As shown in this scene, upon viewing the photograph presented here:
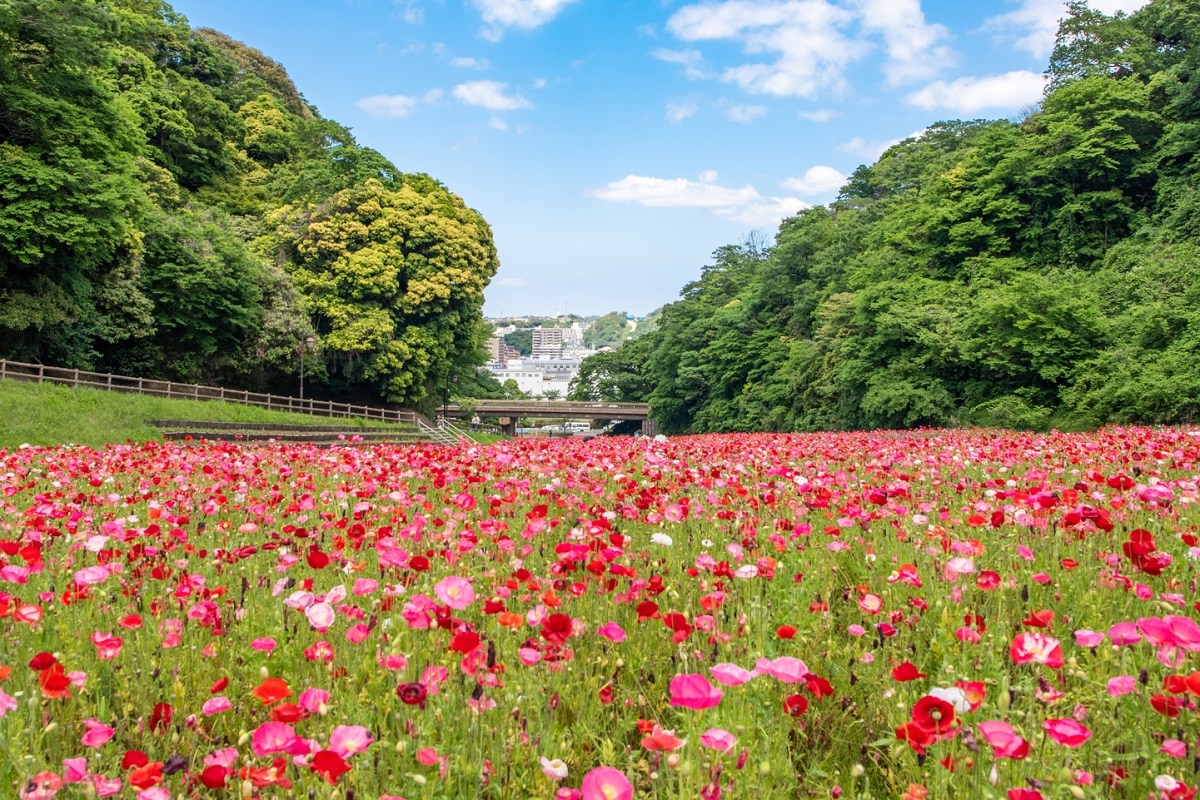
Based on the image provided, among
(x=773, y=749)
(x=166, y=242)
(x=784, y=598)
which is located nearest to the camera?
(x=773, y=749)

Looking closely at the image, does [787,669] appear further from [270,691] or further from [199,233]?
[199,233]

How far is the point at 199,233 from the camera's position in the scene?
31062 millimetres

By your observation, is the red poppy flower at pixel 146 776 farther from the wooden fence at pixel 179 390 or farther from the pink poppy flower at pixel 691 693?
the wooden fence at pixel 179 390

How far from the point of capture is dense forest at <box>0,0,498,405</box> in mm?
22172

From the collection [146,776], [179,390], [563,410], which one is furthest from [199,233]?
[563,410]

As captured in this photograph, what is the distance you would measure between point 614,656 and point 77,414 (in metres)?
21.3

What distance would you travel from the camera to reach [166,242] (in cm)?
2997

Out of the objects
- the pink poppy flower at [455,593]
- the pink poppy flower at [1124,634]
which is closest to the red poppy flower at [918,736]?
the pink poppy flower at [1124,634]

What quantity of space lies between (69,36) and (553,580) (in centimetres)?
2653

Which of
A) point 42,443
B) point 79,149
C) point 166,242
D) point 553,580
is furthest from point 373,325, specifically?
point 553,580

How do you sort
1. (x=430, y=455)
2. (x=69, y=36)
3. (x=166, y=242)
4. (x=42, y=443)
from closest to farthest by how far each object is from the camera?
(x=430, y=455)
(x=42, y=443)
(x=69, y=36)
(x=166, y=242)

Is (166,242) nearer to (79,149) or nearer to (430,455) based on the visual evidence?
(79,149)

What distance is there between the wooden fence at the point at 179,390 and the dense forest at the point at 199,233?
4.82ft

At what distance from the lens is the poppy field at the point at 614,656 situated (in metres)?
1.84
